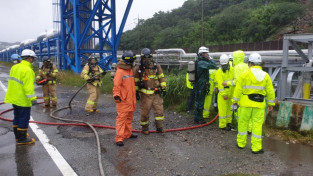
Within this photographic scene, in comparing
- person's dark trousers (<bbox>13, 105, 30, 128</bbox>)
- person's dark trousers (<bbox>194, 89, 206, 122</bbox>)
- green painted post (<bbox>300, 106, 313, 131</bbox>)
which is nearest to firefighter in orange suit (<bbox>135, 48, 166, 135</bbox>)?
person's dark trousers (<bbox>194, 89, 206, 122</bbox>)

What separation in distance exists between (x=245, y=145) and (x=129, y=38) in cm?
6236

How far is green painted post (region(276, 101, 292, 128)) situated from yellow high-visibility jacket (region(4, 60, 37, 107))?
5216 mm

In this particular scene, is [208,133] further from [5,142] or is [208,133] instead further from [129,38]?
[129,38]

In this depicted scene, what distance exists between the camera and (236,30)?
47375mm

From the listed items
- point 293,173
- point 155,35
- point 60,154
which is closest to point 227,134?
point 293,173

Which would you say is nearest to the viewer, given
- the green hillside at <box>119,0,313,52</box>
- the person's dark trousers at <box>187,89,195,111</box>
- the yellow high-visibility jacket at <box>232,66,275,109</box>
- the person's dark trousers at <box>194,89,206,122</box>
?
the yellow high-visibility jacket at <box>232,66,275,109</box>

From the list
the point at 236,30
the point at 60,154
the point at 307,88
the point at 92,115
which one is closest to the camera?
the point at 60,154

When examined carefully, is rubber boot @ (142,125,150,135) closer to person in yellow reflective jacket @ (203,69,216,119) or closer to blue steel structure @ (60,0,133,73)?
person in yellow reflective jacket @ (203,69,216,119)

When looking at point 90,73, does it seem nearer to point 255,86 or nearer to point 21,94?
point 21,94

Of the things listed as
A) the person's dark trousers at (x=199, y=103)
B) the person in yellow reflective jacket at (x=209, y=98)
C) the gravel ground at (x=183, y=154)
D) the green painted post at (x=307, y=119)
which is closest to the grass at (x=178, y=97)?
the green painted post at (x=307, y=119)

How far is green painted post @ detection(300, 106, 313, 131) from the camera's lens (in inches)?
213

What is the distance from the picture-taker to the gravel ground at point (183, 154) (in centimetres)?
397

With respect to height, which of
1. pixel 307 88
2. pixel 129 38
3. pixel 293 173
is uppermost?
pixel 129 38

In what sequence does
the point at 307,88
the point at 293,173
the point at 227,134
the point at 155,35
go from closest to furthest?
the point at 293,173
the point at 227,134
the point at 307,88
the point at 155,35
